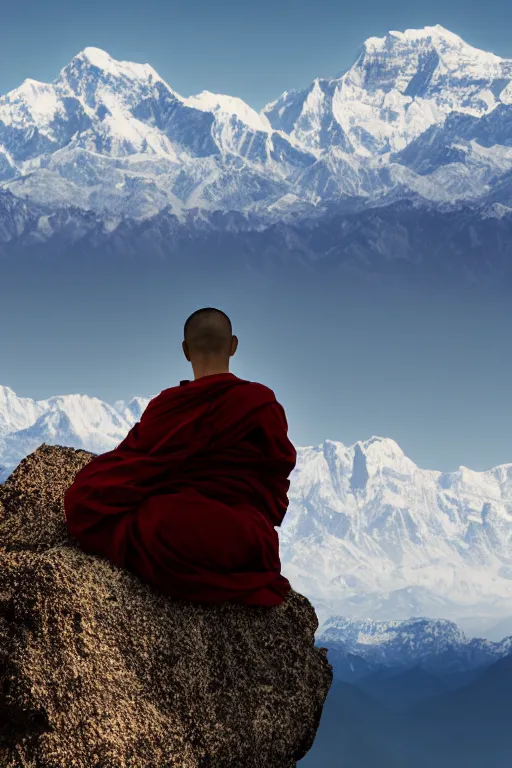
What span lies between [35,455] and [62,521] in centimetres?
89

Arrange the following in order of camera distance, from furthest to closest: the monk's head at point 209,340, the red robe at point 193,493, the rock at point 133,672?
the monk's head at point 209,340 → the red robe at point 193,493 → the rock at point 133,672

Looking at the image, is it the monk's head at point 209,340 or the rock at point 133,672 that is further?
the monk's head at point 209,340

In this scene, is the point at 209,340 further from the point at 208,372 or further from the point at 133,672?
the point at 133,672

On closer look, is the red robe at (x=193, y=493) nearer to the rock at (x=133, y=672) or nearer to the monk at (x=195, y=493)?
the monk at (x=195, y=493)

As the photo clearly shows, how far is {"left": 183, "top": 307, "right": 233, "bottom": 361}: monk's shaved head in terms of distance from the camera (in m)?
7.43

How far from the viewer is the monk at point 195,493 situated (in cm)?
685

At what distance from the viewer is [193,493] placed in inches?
272

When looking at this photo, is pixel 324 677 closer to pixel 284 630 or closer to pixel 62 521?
pixel 284 630

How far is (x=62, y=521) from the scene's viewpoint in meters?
7.77

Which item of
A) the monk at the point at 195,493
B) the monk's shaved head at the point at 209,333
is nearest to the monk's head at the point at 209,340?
the monk's shaved head at the point at 209,333

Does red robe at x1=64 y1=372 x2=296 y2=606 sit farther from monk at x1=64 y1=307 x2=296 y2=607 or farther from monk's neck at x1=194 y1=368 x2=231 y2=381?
monk's neck at x1=194 y1=368 x2=231 y2=381

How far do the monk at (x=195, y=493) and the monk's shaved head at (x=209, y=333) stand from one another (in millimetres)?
229

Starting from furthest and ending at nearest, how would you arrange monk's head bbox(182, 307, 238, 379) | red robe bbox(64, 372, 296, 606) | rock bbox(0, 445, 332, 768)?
monk's head bbox(182, 307, 238, 379), red robe bbox(64, 372, 296, 606), rock bbox(0, 445, 332, 768)

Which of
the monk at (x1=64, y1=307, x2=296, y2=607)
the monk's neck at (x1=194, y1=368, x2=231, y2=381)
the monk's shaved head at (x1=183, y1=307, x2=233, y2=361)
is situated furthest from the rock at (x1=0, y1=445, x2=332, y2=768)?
the monk's shaved head at (x1=183, y1=307, x2=233, y2=361)
